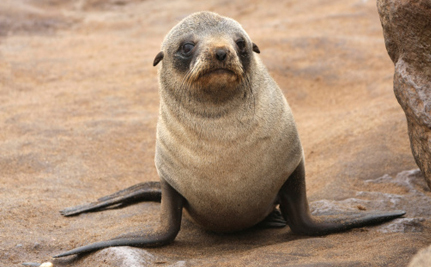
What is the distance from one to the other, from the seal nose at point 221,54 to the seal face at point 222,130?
0.08 m

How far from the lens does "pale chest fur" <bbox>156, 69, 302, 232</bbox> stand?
4070 mm

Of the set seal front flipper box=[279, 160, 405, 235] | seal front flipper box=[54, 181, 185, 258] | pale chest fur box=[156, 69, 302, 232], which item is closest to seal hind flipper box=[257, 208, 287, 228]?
seal front flipper box=[279, 160, 405, 235]

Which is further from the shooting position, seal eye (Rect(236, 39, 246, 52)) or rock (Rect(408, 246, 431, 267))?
seal eye (Rect(236, 39, 246, 52))

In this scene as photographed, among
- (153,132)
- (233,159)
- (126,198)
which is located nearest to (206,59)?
(233,159)

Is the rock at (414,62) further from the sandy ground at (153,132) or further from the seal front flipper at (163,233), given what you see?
the seal front flipper at (163,233)

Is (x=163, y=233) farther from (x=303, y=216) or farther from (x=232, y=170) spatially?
(x=303, y=216)

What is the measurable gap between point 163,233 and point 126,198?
3.26ft

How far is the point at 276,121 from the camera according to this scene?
4.23m

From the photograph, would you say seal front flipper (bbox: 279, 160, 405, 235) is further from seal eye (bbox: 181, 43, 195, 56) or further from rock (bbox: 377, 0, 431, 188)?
seal eye (bbox: 181, 43, 195, 56)

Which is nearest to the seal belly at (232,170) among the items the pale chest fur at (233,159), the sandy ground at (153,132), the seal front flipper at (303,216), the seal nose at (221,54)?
the pale chest fur at (233,159)

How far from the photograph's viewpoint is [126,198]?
516cm

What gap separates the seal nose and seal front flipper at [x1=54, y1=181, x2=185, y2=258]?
1107 millimetres

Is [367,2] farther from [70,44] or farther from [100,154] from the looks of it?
[100,154]

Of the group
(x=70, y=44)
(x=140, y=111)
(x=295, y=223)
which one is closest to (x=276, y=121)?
(x=295, y=223)
